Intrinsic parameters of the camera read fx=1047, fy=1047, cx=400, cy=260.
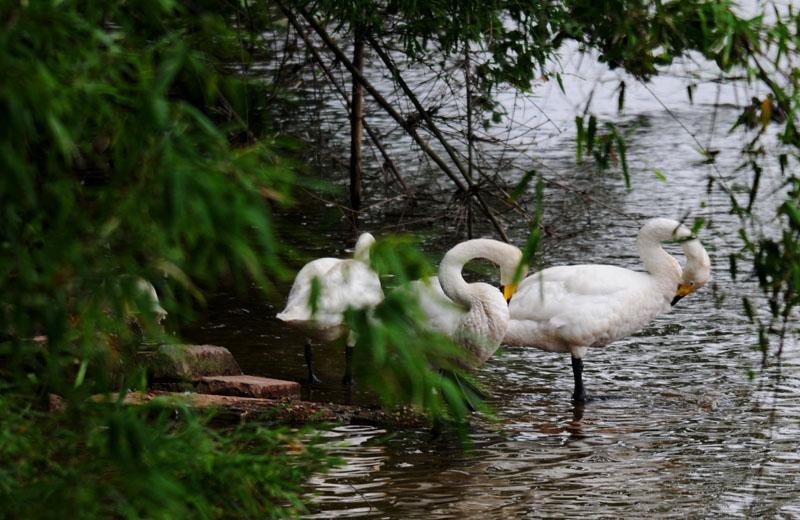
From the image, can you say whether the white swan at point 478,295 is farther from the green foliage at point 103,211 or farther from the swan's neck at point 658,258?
the green foliage at point 103,211

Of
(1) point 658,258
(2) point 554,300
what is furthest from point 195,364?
(1) point 658,258

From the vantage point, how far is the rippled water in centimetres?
460

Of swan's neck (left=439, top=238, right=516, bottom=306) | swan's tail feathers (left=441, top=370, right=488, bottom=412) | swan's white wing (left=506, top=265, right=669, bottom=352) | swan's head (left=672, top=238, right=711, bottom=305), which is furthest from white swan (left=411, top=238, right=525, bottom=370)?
swan's head (left=672, top=238, right=711, bottom=305)

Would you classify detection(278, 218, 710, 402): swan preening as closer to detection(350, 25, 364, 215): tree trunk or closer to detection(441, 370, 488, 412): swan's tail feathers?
detection(441, 370, 488, 412): swan's tail feathers

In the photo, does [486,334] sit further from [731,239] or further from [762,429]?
[731,239]

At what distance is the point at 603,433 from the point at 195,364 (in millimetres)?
2412

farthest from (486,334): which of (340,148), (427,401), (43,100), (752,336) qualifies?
(340,148)

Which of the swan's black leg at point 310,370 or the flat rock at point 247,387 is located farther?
the swan's black leg at point 310,370

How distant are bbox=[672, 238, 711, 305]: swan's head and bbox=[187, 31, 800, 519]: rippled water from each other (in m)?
0.15

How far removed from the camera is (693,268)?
6926mm

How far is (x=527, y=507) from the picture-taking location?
15.0ft

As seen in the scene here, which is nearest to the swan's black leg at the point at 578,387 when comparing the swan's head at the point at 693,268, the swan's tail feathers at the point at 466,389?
the swan's tail feathers at the point at 466,389

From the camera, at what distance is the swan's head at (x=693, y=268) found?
6871 mm

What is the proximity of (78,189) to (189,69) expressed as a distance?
1.30 ft
